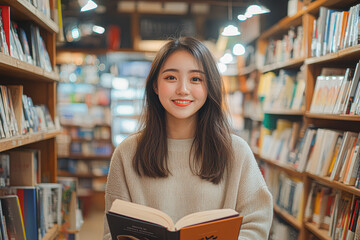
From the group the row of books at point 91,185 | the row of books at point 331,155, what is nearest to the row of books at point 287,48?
the row of books at point 331,155

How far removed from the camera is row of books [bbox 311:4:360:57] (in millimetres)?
2006

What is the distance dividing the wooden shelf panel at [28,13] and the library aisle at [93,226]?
9.25 ft

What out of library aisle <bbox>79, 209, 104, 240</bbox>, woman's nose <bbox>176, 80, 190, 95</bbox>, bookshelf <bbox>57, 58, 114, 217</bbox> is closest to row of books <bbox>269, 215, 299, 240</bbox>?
woman's nose <bbox>176, 80, 190, 95</bbox>

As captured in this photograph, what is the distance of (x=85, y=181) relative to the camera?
560 cm

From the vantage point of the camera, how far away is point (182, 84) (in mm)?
1418

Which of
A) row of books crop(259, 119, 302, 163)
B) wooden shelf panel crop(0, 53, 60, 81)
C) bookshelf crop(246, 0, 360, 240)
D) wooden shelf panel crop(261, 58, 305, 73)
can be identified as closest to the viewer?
wooden shelf panel crop(0, 53, 60, 81)

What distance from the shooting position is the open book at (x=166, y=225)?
108 centimetres

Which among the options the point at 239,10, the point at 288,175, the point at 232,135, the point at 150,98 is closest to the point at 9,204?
the point at 150,98

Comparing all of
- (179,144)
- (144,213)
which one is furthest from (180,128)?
(144,213)

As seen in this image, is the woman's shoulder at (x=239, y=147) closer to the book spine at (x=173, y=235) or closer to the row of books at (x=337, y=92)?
the book spine at (x=173, y=235)

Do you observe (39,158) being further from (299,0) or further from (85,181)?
(85,181)

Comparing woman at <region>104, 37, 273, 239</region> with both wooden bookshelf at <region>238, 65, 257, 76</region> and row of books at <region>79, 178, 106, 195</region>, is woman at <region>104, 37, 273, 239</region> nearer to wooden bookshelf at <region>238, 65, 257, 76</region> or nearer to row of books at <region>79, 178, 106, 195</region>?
wooden bookshelf at <region>238, 65, 257, 76</region>

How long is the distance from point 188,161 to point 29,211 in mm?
1015

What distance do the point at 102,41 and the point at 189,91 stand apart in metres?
4.97
